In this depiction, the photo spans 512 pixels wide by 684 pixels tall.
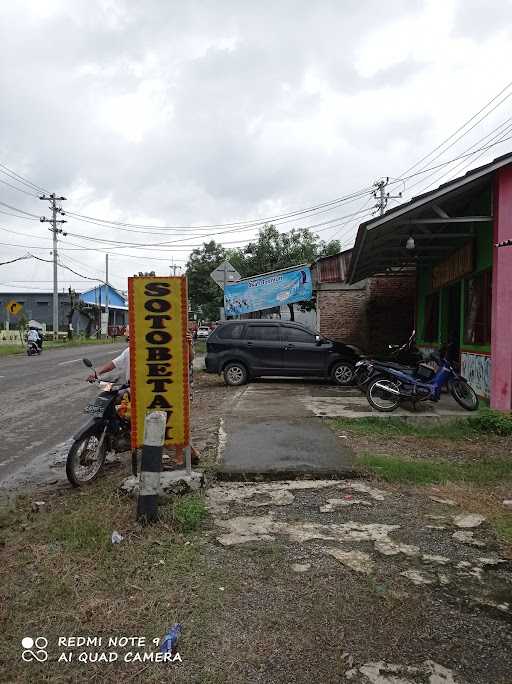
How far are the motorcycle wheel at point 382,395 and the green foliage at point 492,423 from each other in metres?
1.42

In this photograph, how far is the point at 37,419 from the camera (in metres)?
8.88

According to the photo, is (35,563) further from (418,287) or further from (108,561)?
(418,287)

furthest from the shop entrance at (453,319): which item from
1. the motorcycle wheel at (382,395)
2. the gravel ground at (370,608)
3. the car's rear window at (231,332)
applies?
the gravel ground at (370,608)

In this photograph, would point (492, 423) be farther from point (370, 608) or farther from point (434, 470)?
point (370, 608)

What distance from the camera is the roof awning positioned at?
28.4 feet

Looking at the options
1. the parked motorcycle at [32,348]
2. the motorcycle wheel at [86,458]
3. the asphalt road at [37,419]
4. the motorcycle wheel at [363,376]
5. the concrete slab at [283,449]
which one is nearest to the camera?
the motorcycle wheel at [86,458]

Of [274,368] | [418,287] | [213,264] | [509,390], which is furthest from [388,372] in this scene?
[213,264]

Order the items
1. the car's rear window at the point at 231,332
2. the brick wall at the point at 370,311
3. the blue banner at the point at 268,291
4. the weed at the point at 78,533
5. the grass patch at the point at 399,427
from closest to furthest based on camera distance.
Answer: the weed at the point at 78,533
the grass patch at the point at 399,427
the car's rear window at the point at 231,332
the blue banner at the point at 268,291
the brick wall at the point at 370,311

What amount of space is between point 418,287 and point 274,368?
623cm

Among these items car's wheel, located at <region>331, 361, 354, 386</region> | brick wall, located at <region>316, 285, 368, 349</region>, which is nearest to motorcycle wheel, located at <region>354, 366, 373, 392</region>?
car's wheel, located at <region>331, 361, 354, 386</region>

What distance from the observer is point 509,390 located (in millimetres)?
8500

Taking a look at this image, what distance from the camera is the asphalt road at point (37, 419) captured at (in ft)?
20.0

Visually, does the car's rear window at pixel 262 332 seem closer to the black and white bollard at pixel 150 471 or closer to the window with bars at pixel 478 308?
the window with bars at pixel 478 308

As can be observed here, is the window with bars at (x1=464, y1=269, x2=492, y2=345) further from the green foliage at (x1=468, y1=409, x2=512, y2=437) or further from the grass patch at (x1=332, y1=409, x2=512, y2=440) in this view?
the grass patch at (x1=332, y1=409, x2=512, y2=440)
